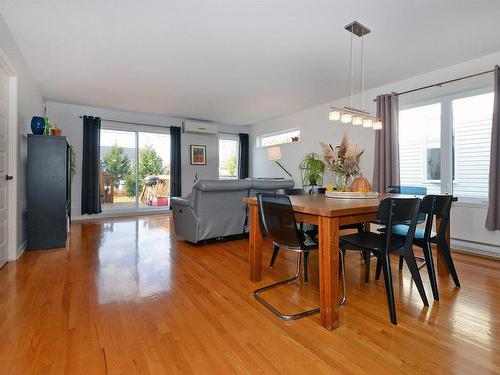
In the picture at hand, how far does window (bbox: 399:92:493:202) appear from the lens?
3316 mm

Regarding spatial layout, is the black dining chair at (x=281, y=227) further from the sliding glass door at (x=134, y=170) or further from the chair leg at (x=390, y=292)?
the sliding glass door at (x=134, y=170)

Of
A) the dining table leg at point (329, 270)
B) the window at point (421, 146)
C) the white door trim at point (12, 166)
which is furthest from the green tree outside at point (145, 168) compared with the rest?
the dining table leg at point (329, 270)

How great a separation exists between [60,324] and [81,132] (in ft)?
16.9

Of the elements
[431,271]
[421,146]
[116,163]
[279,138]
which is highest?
[279,138]

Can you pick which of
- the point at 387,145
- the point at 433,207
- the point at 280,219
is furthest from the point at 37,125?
the point at 387,145

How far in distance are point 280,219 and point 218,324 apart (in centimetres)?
80

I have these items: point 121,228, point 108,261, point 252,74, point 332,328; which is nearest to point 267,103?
point 252,74

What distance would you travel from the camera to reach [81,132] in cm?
570

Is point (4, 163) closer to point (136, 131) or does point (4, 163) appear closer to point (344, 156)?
point (344, 156)

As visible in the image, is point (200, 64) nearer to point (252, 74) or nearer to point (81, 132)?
point (252, 74)

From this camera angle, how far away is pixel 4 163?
277cm

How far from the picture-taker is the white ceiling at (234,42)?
2373mm

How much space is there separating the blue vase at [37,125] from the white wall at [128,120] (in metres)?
2.47

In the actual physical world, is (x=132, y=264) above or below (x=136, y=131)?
below
